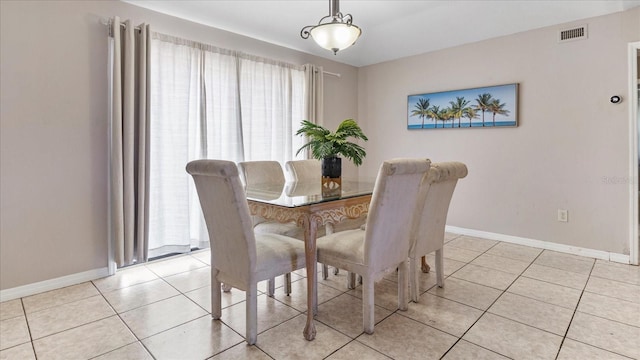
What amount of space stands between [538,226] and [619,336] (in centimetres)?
188

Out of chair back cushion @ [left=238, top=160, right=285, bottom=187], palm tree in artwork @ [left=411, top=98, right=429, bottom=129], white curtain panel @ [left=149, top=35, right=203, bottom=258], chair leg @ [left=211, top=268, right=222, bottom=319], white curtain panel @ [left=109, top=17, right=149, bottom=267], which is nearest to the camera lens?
chair leg @ [left=211, top=268, right=222, bottom=319]

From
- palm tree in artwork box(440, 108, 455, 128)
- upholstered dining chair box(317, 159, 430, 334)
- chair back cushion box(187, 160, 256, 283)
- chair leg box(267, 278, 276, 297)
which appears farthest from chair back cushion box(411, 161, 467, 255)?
palm tree in artwork box(440, 108, 455, 128)

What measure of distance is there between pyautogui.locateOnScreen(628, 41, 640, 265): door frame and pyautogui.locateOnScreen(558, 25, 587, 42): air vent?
395mm

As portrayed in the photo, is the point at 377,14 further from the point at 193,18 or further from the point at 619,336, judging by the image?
the point at 619,336

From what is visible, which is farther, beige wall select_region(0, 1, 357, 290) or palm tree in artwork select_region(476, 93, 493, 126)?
palm tree in artwork select_region(476, 93, 493, 126)

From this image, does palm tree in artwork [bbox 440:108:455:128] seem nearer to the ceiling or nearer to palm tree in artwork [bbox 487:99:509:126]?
palm tree in artwork [bbox 487:99:509:126]

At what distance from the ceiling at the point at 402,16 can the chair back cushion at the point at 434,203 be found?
2.03m

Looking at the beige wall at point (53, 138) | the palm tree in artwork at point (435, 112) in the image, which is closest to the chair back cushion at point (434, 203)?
the palm tree in artwork at point (435, 112)

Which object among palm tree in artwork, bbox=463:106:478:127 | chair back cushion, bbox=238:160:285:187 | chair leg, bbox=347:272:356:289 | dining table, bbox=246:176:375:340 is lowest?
chair leg, bbox=347:272:356:289

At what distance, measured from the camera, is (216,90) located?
134 inches

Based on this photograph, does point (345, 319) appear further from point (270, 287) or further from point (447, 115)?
point (447, 115)

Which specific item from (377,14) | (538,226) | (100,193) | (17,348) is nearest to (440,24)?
(377,14)

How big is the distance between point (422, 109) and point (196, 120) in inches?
112

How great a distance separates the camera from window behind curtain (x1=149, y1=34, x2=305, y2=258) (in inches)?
119
